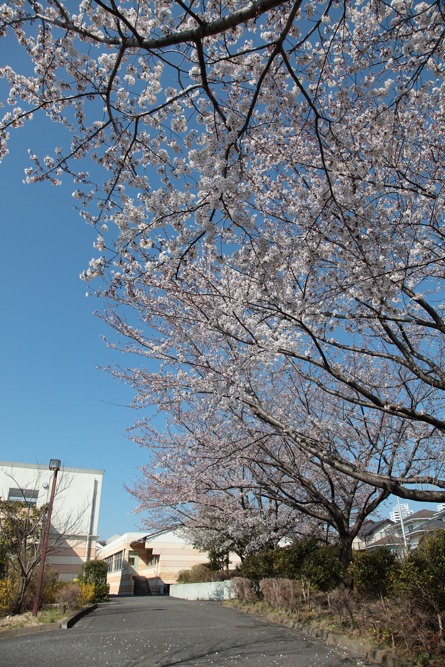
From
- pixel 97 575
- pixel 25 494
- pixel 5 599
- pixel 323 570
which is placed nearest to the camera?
pixel 323 570

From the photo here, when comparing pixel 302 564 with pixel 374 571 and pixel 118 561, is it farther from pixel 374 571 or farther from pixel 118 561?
pixel 118 561

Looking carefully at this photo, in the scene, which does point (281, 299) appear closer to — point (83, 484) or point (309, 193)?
point (309, 193)

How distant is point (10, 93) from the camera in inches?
156

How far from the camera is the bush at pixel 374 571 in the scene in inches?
279

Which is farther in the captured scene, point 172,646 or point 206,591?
point 206,591

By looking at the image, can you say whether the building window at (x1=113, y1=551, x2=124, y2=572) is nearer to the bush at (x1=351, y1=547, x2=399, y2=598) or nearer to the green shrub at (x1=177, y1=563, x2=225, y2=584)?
the green shrub at (x1=177, y1=563, x2=225, y2=584)

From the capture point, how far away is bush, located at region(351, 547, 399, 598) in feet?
23.2

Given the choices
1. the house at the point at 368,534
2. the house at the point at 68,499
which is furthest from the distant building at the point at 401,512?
the house at the point at 68,499

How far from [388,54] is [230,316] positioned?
11.4 ft

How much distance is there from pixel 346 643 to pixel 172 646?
8.44 ft

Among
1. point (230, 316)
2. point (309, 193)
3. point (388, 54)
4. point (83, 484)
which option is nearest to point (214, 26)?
point (388, 54)

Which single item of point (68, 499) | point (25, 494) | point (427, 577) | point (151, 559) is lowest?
point (427, 577)

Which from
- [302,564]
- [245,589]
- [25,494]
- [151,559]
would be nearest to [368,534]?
[245,589]

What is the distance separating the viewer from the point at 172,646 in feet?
23.1
